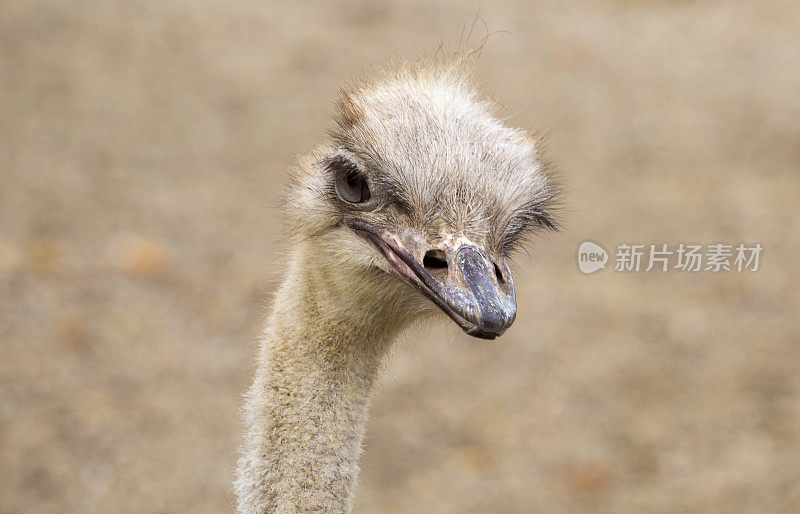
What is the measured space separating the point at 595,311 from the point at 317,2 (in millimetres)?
3820

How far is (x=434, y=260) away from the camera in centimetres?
163

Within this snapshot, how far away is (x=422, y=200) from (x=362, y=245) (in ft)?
0.50

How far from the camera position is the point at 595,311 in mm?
5281

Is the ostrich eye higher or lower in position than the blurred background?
lower

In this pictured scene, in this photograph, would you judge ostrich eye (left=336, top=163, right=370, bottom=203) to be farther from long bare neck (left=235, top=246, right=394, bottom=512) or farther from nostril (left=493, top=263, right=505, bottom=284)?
nostril (left=493, top=263, right=505, bottom=284)

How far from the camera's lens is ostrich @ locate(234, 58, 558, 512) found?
1684 millimetres

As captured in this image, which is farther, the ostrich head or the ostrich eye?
the ostrich eye

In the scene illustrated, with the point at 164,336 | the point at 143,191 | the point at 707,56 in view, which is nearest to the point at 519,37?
the point at 707,56

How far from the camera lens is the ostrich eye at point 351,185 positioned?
5.80 feet

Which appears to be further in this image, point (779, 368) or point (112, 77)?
point (112, 77)

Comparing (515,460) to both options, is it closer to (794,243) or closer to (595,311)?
(595,311)

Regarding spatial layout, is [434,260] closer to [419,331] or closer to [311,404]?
[311,404]

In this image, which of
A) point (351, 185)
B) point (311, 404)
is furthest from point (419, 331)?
point (351, 185)

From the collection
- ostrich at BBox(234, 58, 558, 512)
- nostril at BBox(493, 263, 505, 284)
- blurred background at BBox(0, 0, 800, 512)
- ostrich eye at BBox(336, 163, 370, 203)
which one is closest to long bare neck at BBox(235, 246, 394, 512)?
ostrich at BBox(234, 58, 558, 512)
